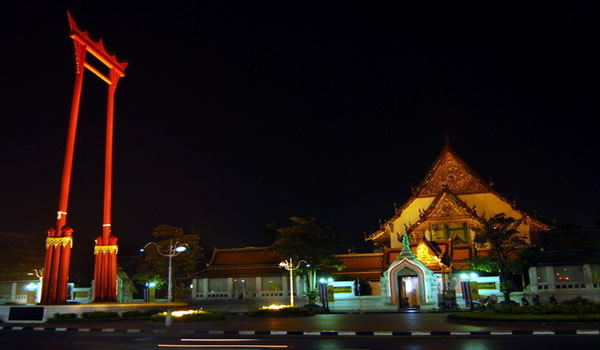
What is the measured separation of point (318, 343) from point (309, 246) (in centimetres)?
2116

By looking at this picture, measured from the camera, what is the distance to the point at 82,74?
30766 millimetres

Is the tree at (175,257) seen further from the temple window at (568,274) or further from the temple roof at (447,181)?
the temple window at (568,274)

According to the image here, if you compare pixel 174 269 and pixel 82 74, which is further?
pixel 174 269

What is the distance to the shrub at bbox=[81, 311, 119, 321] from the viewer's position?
78.9ft

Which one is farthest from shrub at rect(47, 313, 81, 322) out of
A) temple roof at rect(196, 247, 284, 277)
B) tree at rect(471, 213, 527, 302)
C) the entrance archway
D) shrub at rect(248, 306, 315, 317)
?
tree at rect(471, 213, 527, 302)

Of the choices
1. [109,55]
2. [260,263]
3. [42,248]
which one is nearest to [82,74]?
[109,55]

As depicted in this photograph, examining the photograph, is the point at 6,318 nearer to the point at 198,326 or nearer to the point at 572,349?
the point at 198,326

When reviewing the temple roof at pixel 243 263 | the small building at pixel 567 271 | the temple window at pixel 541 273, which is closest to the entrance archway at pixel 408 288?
the small building at pixel 567 271

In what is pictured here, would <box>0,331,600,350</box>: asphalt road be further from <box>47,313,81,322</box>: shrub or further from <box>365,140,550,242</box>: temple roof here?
<box>365,140,550,242</box>: temple roof

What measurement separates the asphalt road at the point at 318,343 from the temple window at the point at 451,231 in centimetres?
2774

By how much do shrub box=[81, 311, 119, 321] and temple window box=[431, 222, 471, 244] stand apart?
26148mm

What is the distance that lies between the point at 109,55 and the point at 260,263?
749 inches

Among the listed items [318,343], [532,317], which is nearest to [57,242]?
[318,343]

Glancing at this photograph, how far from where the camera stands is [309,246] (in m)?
34.5
